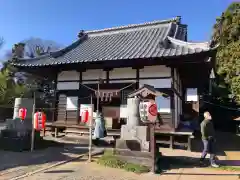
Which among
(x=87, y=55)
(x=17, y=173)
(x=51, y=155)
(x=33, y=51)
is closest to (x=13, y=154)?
(x=51, y=155)

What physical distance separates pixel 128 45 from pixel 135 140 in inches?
297

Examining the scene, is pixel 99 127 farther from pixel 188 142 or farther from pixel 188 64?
pixel 188 64

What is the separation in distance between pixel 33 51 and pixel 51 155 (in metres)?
38.7

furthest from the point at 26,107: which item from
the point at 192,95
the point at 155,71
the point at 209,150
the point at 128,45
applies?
the point at 192,95

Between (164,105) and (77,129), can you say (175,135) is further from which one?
(77,129)

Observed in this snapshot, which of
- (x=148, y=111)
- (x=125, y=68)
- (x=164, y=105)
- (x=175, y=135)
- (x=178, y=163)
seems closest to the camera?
(x=148, y=111)

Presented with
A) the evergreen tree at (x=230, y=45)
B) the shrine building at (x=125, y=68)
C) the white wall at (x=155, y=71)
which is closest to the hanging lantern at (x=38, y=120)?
the shrine building at (x=125, y=68)

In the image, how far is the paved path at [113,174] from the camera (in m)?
6.29

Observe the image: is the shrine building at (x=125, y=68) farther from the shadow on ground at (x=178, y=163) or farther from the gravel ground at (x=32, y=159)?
the gravel ground at (x=32, y=159)

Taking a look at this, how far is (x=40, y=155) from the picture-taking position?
29.5 feet

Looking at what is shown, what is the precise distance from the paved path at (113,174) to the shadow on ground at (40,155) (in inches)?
46.2

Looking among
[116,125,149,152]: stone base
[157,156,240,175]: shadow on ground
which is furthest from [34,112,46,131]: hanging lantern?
[157,156,240,175]: shadow on ground

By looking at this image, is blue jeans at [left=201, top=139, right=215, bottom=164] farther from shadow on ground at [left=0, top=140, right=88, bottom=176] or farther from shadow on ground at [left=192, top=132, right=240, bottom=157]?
shadow on ground at [left=0, top=140, right=88, bottom=176]

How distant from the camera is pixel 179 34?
1489 centimetres
